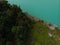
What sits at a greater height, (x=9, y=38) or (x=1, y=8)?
(x=1, y=8)

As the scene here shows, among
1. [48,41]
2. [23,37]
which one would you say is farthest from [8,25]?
[48,41]

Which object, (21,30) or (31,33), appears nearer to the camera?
(21,30)

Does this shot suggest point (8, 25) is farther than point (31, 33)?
No

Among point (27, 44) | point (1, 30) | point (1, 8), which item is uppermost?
point (1, 8)

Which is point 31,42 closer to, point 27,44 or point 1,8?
point 27,44

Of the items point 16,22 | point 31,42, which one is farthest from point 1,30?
point 31,42

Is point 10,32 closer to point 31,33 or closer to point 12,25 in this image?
point 12,25

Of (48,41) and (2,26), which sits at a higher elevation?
(2,26)
